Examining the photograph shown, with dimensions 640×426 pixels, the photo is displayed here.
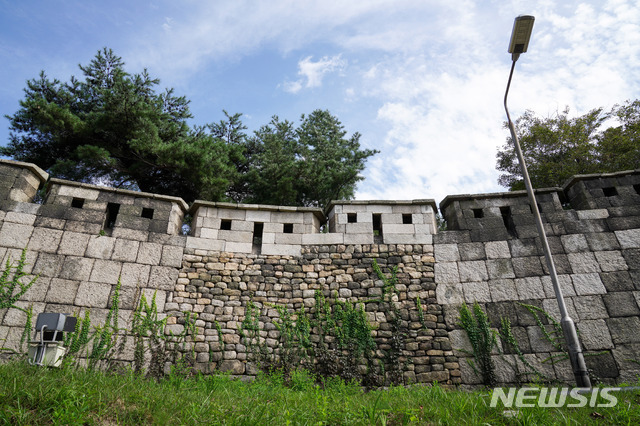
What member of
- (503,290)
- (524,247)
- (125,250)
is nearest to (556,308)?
(503,290)

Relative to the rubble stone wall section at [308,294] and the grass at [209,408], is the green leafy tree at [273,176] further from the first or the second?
the grass at [209,408]

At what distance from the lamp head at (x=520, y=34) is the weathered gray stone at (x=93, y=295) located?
23.1ft

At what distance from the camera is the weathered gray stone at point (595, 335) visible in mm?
6062

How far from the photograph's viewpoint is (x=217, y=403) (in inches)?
160

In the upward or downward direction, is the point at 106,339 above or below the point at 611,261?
below

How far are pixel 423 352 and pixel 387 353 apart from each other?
56cm

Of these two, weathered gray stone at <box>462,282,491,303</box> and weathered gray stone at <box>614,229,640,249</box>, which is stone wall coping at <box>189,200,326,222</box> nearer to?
weathered gray stone at <box>462,282,491,303</box>

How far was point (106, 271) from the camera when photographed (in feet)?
21.0

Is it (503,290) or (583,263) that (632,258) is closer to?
(583,263)

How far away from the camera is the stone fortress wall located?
616 cm

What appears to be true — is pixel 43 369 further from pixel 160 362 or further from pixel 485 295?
pixel 485 295

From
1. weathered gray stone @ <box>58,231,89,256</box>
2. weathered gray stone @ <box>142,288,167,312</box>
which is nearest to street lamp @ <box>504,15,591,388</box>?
weathered gray stone @ <box>142,288,167,312</box>

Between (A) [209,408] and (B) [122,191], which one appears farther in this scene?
(B) [122,191]

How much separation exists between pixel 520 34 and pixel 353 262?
431 centimetres
